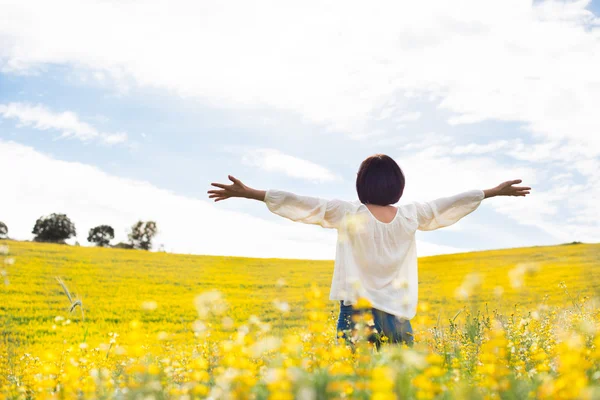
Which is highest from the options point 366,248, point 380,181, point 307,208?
point 380,181

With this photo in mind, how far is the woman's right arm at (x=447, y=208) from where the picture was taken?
17.0 feet

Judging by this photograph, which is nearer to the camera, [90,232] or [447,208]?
[447,208]

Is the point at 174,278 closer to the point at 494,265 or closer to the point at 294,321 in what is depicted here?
the point at 294,321

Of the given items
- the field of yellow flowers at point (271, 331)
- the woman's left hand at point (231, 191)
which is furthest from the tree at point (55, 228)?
the woman's left hand at point (231, 191)

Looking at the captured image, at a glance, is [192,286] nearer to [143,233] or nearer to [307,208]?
[307,208]

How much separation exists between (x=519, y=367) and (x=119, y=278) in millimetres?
21066

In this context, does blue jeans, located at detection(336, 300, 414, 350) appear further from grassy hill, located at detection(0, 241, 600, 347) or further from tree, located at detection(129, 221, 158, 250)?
tree, located at detection(129, 221, 158, 250)

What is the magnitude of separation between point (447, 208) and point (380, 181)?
3.33 feet

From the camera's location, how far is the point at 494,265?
3003 cm

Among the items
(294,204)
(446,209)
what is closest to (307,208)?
(294,204)

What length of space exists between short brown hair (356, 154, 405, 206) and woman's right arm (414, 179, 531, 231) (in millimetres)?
502

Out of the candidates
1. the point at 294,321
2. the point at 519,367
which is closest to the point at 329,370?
the point at 519,367

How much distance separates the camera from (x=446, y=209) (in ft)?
17.4

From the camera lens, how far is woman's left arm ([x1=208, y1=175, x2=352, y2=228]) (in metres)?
4.75
